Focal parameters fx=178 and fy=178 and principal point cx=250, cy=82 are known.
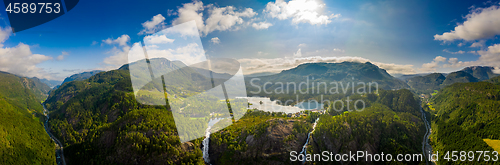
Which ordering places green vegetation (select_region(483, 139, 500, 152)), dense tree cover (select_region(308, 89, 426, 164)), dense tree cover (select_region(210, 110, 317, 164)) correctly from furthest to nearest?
dense tree cover (select_region(308, 89, 426, 164)) → dense tree cover (select_region(210, 110, 317, 164)) → green vegetation (select_region(483, 139, 500, 152))

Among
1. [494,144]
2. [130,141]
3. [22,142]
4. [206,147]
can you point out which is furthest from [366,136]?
[22,142]

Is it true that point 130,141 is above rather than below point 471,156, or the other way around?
above

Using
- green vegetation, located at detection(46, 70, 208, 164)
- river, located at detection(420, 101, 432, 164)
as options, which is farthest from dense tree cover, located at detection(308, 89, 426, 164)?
green vegetation, located at detection(46, 70, 208, 164)

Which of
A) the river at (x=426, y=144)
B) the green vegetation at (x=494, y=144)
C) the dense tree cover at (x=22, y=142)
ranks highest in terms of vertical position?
the dense tree cover at (x=22, y=142)

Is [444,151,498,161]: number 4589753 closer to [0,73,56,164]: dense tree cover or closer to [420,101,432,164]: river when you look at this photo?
[420,101,432,164]: river

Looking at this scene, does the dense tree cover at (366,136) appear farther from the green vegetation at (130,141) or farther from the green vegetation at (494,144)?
the green vegetation at (130,141)

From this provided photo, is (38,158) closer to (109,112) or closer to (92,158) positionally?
(92,158)

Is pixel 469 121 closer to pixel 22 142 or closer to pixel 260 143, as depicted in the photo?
pixel 260 143

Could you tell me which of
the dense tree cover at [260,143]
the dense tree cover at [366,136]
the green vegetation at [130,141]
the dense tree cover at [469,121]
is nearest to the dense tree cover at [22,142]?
the green vegetation at [130,141]

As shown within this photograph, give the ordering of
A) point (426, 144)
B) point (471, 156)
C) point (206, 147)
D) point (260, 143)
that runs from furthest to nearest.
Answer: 1. point (426, 144)
2. point (206, 147)
3. point (260, 143)
4. point (471, 156)

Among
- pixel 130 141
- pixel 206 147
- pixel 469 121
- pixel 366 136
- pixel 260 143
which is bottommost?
pixel 206 147
